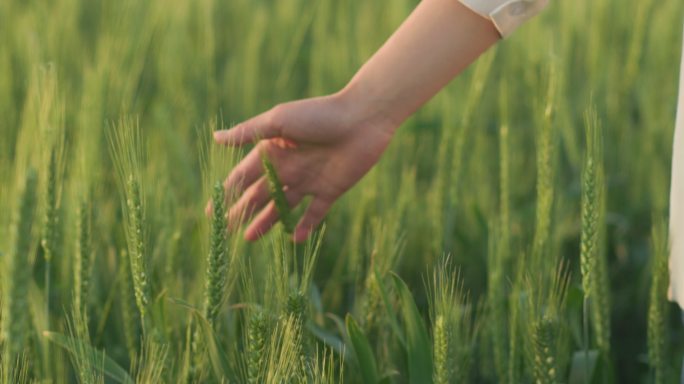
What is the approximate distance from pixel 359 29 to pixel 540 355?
142 cm

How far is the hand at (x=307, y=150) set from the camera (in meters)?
1.15

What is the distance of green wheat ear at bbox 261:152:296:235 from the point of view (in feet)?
3.64

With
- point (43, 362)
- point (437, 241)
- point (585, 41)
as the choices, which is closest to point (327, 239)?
point (437, 241)

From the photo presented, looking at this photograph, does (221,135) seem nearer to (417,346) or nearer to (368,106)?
(368,106)

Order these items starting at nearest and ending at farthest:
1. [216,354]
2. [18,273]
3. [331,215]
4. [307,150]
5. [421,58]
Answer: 1. [18,273]
2. [216,354]
3. [421,58]
4. [307,150]
5. [331,215]

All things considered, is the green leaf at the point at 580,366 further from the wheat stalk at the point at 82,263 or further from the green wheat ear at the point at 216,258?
the wheat stalk at the point at 82,263

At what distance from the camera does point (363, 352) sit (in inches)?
40.8

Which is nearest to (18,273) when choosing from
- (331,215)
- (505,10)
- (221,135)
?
(221,135)

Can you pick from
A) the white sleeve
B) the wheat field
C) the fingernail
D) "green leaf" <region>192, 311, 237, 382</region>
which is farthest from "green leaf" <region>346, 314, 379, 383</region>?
the white sleeve

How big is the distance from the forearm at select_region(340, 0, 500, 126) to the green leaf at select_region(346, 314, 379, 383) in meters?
0.27

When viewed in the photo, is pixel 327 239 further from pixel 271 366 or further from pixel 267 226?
pixel 271 366

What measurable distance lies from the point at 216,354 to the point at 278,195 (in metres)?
0.21

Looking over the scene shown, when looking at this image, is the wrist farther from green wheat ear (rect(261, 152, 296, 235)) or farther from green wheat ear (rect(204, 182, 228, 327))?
green wheat ear (rect(204, 182, 228, 327))

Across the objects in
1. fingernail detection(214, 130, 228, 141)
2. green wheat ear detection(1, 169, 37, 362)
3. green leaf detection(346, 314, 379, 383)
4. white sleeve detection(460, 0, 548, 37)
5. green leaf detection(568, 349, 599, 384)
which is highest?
white sleeve detection(460, 0, 548, 37)
